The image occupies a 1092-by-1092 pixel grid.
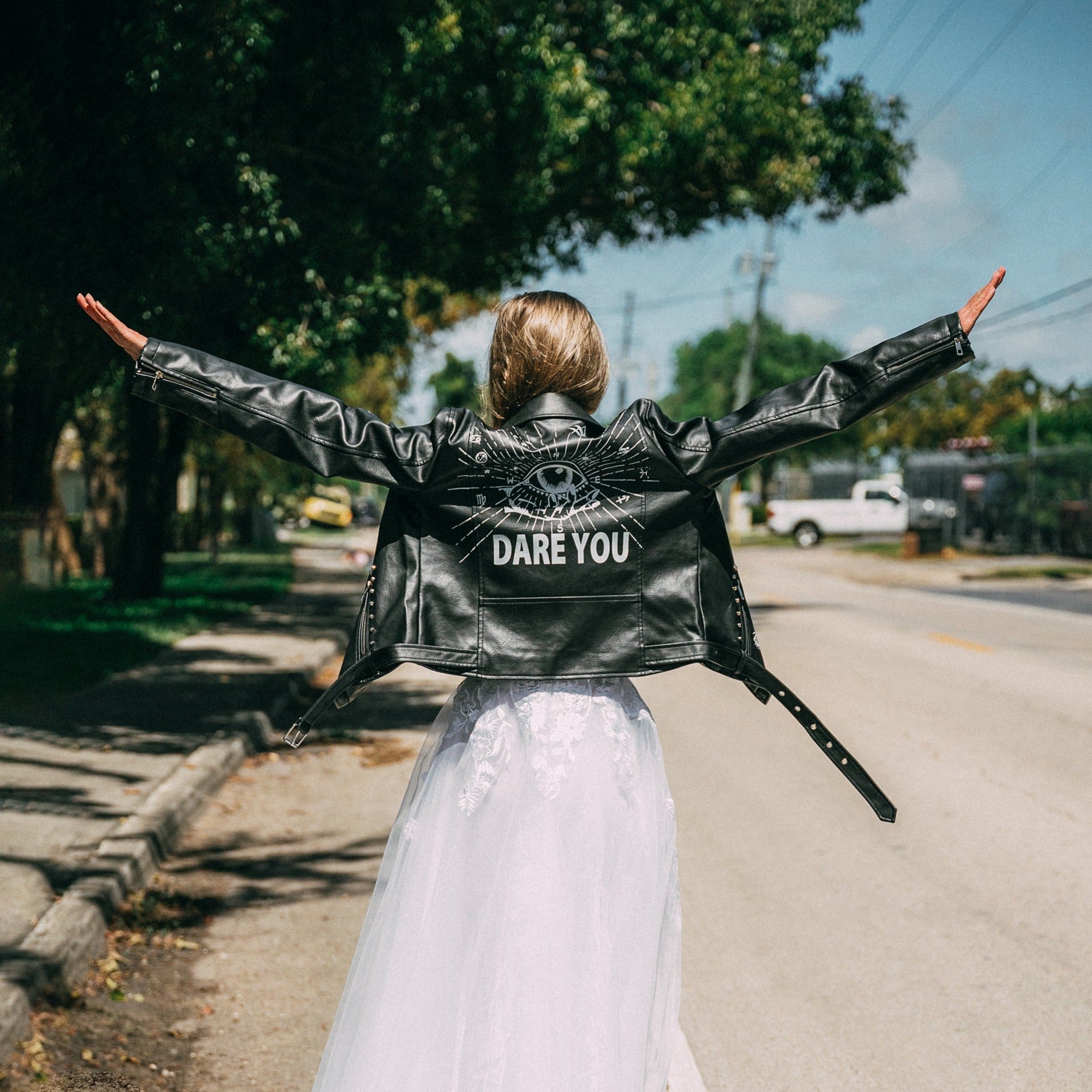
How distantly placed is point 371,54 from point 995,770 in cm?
643

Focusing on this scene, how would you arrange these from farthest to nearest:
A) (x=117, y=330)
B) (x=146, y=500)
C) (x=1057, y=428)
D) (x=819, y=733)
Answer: (x=1057, y=428) < (x=146, y=500) < (x=819, y=733) < (x=117, y=330)

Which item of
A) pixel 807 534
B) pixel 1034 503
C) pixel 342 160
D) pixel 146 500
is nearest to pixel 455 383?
pixel 807 534

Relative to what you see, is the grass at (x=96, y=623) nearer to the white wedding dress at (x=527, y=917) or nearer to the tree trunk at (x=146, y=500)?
the tree trunk at (x=146, y=500)

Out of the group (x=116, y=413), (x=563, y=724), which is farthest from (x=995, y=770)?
(x=116, y=413)

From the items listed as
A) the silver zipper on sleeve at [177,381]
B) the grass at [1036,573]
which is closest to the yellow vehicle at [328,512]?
the grass at [1036,573]

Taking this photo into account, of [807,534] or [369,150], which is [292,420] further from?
[807,534]

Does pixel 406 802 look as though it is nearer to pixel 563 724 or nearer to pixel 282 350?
pixel 563 724

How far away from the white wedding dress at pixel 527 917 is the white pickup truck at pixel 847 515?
40.1 m

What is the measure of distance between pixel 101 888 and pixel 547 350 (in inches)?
129

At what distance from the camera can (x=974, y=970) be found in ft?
14.0

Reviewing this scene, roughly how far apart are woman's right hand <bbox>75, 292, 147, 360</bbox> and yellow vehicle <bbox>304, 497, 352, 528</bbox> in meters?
52.9

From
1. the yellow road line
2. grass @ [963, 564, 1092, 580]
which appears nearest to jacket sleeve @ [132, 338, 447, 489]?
the yellow road line

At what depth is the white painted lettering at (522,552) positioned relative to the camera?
2396 millimetres

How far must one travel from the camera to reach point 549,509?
2383 mm
